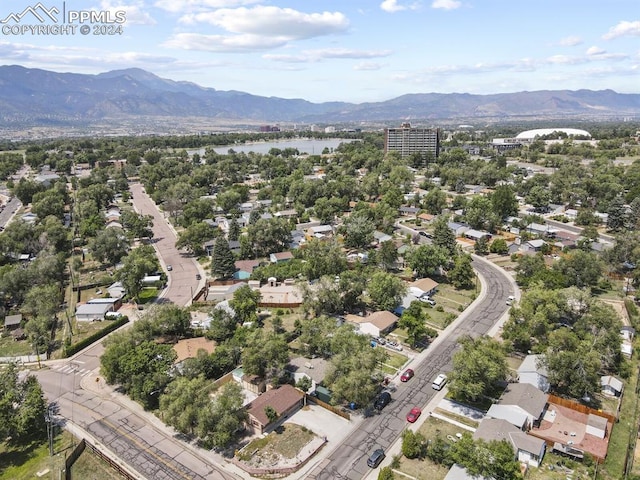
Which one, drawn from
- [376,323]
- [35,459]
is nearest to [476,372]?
[376,323]

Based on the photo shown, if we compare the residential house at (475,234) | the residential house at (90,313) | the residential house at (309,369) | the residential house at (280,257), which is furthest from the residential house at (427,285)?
the residential house at (90,313)

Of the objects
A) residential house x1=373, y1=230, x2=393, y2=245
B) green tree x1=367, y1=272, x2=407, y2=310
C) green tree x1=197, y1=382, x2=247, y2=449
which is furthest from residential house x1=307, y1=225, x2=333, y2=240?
green tree x1=197, y1=382, x2=247, y2=449

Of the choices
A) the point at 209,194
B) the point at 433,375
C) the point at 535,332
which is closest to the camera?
the point at 433,375

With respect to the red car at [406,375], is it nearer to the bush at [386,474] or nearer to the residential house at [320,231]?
the bush at [386,474]

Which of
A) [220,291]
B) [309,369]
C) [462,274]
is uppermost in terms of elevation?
[462,274]

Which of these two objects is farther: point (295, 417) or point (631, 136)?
point (631, 136)

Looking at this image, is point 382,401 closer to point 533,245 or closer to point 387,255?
point 387,255

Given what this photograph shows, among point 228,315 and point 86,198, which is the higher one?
point 86,198

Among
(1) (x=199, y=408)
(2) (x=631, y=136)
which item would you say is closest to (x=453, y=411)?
(1) (x=199, y=408)

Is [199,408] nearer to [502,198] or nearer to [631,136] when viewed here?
[502,198]
